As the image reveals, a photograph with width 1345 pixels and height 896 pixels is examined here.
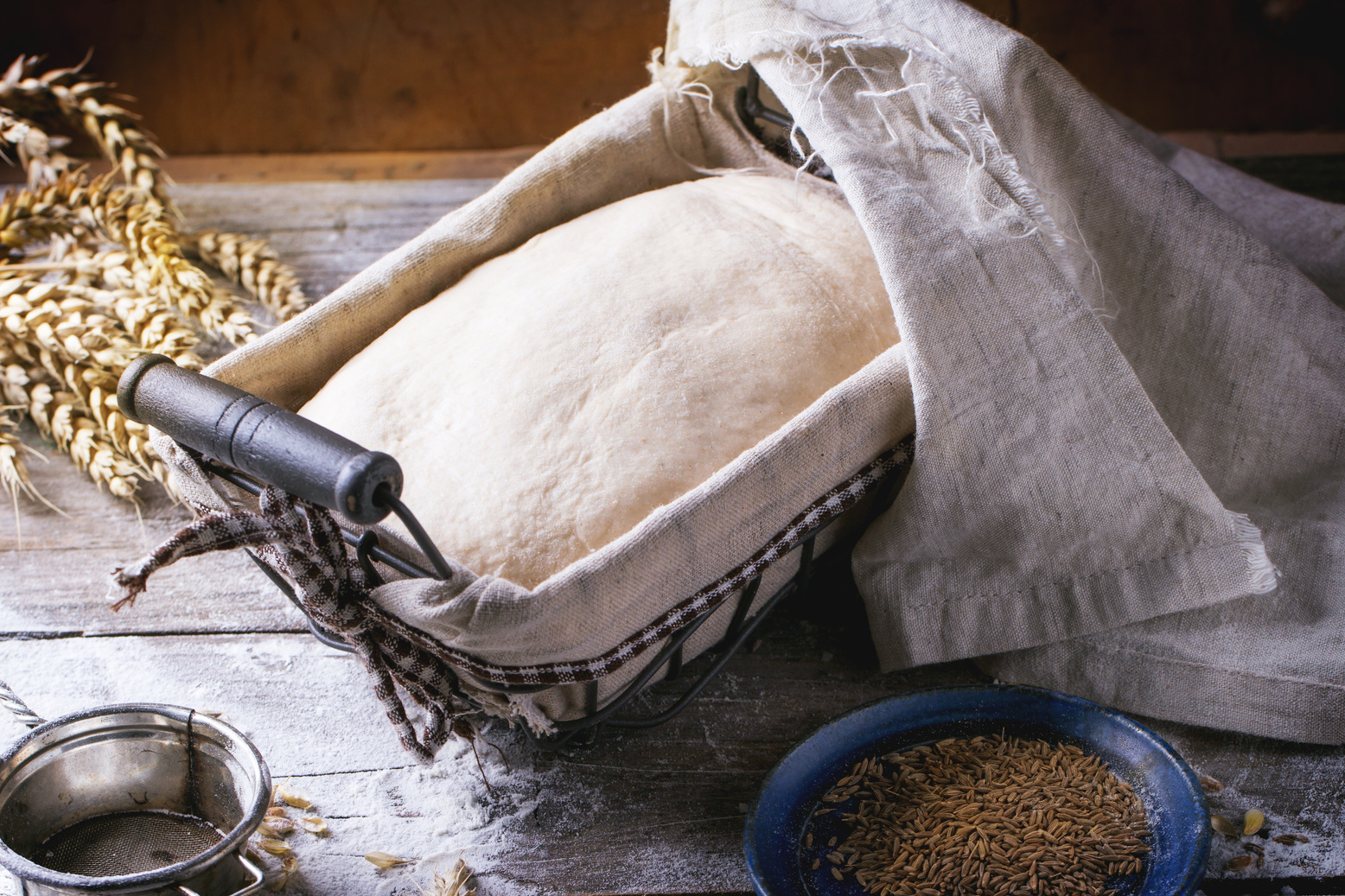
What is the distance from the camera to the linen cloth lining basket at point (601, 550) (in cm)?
82

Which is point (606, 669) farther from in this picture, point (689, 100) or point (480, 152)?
point (480, 152)

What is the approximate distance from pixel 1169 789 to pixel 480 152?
1958 mm

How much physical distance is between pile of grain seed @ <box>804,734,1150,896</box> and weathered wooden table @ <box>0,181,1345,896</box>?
94 mm

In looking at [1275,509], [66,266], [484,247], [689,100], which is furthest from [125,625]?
[1275,509]

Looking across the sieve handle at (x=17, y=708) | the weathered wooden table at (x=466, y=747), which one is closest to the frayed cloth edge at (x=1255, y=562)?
the weathered wooden table at (x=466, y=747)

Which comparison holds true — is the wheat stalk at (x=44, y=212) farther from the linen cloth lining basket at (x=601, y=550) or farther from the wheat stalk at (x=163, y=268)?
the linen cloth lining basket at (x=601, y=550)

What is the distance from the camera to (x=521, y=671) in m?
0.85

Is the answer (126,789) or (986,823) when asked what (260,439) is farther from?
(986,823)

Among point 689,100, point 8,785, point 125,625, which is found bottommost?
point 125,625

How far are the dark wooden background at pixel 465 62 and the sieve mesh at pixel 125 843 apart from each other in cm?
174

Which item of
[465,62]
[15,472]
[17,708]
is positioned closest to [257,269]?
[15,472]

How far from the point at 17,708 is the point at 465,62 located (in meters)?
1.77

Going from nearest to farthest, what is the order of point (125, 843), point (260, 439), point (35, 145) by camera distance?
point (260, 439) → point (125, 843) → point (35, 145)

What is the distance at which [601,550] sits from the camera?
859 millimetres
